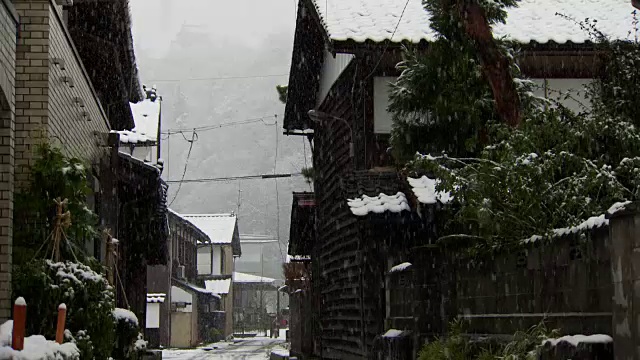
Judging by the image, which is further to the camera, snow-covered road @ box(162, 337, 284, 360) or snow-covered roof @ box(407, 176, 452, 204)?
snow-covered road @ box(162, 337, 284, 360)

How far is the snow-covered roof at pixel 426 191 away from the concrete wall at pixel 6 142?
6.63 metres

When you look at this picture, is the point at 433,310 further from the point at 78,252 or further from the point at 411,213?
the point at 78,252

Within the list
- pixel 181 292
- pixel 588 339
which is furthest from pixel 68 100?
pixel 181 292

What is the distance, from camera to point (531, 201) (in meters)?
9.55

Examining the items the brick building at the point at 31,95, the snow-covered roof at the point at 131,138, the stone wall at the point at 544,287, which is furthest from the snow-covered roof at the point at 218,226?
the stone wall at the point at 544,287

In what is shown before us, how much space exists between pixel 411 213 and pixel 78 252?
6.20 meters

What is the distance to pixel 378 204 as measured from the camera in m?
14.9

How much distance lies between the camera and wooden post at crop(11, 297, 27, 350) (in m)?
6.20

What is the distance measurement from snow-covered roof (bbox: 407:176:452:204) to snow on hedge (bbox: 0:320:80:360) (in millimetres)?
7210

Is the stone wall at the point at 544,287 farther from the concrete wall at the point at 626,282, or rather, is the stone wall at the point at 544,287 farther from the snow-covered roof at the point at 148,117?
the snow-covered roof at the point at 148,117

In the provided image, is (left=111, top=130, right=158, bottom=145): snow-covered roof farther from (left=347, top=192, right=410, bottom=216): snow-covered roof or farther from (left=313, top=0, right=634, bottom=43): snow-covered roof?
(left=347, top=192, right=410, bottom=216): snow-covered roof

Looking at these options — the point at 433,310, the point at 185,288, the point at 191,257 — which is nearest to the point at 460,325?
the point at 433,310

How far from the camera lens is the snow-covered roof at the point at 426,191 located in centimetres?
1406

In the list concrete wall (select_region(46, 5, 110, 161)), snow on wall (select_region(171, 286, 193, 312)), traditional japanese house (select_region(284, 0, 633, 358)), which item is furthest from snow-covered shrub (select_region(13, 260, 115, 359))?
snow on wall (select_region(171, 286, 193, 312))
